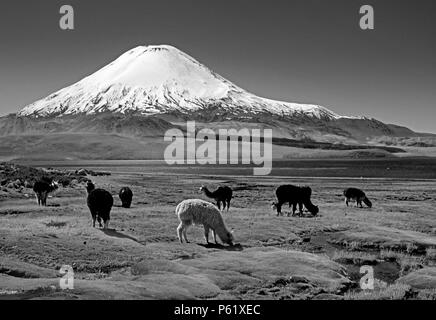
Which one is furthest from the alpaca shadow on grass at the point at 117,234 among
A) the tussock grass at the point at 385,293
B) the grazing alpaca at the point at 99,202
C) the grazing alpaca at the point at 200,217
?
the tussock grass at the point at 385,293

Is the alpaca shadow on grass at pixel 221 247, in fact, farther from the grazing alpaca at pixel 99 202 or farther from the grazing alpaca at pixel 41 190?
the grazing alpaca at pixel 41 190

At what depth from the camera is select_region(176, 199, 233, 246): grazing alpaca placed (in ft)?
68.0

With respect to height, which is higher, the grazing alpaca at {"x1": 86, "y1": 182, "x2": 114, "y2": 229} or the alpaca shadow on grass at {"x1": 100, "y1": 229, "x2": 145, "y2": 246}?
the grazing alpaca at {"x1": 86, "y1": 182, "x2": 114, "y2": 229}

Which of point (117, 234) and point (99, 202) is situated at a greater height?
point (99, 202)

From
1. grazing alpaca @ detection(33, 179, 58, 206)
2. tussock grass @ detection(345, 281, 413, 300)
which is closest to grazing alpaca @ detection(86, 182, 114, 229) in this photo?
grazing alpaca @ detection(33, 179, 58, 206)

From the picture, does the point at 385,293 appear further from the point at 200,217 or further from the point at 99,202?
the point at 99,202

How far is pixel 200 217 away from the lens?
823 inches

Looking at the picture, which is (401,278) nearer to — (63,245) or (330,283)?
(330,283)

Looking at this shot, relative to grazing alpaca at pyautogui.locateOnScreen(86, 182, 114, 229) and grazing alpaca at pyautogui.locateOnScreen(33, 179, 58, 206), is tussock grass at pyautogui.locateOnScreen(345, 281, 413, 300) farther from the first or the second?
grazing alpaca at pyautogui.locateOnScreen(33, 179, 58, 206)

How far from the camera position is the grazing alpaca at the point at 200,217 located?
2074 centimetres

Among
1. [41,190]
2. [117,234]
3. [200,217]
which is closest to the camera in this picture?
→ [200,217]

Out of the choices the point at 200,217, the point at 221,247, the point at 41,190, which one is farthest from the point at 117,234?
the point at 41,190
